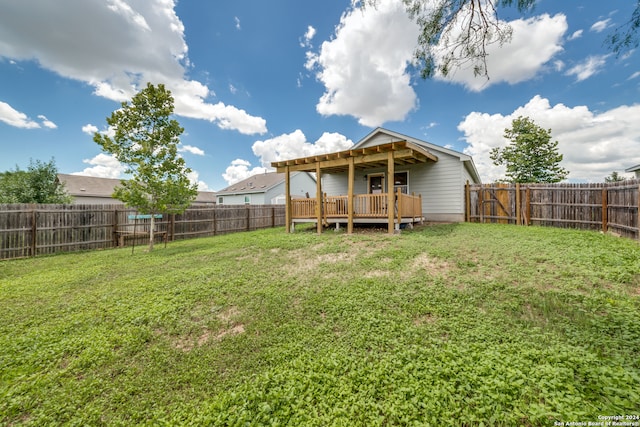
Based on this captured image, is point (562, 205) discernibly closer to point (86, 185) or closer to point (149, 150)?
point (149, 150)

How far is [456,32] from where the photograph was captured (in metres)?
3.57

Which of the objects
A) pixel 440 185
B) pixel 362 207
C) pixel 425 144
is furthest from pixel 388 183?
pixel 425 144

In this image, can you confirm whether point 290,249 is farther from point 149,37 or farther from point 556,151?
point 556,151

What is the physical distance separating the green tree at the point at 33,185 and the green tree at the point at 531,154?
32411 millimetres

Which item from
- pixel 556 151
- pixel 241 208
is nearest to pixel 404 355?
pixel 241 208

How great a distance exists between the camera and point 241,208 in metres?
14.9

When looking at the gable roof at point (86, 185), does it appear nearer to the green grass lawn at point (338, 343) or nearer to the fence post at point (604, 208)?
the green grass lawn at point (338, 343)

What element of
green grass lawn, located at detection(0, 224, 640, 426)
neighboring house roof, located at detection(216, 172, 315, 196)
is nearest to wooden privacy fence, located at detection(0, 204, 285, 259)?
green grass lawn, located at detection(0, 224, 640, 426)

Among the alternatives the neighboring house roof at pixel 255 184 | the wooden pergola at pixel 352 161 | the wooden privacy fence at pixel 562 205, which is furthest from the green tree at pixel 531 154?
the neighboring house roof at pixel 255 184

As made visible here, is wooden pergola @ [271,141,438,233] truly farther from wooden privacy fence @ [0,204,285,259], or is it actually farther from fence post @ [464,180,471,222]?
wooden privacy fence @ [0,204,285,259]

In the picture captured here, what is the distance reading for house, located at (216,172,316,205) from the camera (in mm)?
24219

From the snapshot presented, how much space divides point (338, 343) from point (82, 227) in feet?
38.3

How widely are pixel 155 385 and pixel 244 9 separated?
11.5m

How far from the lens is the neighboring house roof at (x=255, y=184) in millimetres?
24344
